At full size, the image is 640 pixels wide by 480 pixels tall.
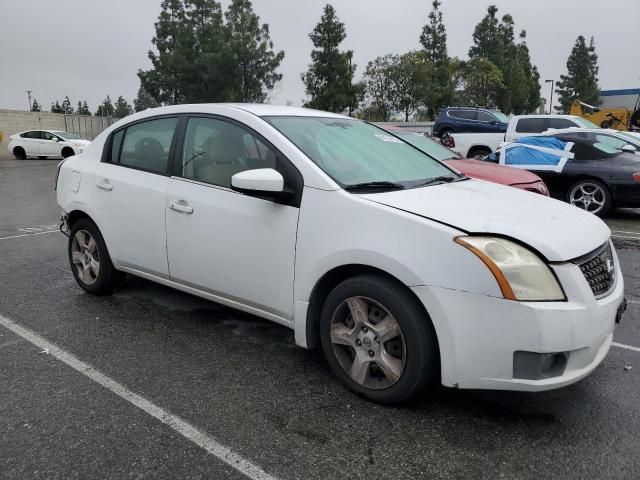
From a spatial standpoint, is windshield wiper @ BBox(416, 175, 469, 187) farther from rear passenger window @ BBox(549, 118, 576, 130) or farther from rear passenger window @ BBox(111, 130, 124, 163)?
rear passenger window @ BBox(549, 118, 576, 130)

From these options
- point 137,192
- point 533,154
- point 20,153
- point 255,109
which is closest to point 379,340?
point 255,109

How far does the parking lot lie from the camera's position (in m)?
2.45

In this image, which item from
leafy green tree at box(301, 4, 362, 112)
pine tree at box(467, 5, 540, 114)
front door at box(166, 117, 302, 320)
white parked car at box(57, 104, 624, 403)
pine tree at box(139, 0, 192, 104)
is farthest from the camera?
pine tree at box(467, 5, 540, 114)

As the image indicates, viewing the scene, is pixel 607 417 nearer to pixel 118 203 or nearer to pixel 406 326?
pixel 406 326

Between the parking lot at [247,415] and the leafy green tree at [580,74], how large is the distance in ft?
225

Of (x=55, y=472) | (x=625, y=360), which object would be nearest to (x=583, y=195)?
(x=625, y=360)

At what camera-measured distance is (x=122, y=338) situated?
3863 millimetres

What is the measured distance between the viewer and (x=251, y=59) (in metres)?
40.8

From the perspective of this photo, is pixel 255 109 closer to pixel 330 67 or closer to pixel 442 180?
pixel 442 180

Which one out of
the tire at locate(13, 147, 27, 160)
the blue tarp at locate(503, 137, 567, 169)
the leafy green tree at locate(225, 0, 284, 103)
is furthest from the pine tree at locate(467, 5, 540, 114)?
the blue tarp at locate(503, 137, 567, 169)

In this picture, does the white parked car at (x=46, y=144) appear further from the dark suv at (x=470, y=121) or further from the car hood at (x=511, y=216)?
the car hood at (x=511, y=216)

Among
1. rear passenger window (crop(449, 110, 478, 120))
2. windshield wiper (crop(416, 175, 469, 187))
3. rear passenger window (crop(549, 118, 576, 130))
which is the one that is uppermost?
rear passenger window (crop(449, 110, 478, 120))

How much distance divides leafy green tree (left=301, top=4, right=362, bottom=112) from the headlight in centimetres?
3295

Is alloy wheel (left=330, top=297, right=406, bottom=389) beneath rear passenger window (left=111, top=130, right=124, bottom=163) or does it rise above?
beneath
